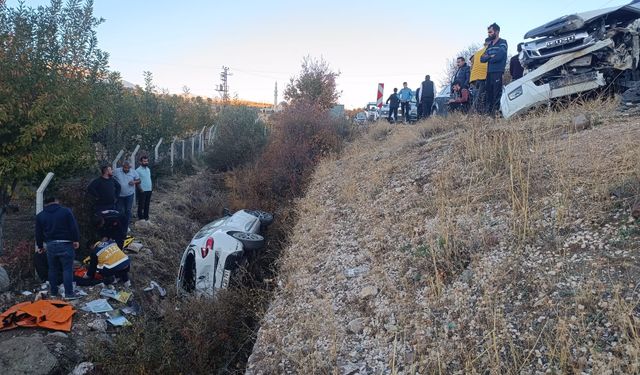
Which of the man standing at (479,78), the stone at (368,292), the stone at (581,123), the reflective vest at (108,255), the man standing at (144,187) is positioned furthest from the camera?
the man standing at (144,187)

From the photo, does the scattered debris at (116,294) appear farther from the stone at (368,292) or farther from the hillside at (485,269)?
the stone at (368,292)

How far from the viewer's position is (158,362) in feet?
15.1

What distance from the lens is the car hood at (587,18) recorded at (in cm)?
693

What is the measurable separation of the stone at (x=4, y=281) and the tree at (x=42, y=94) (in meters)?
1.33

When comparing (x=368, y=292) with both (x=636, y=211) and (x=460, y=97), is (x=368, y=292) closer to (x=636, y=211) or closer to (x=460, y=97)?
(x=636, y=211)

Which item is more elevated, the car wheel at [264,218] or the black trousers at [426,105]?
the black trousers at [426,105]

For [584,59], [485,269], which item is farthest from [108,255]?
[584,59]

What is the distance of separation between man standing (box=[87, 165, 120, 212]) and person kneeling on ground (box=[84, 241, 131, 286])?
108 cm

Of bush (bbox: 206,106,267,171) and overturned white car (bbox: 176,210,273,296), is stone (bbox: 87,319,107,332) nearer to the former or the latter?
overturned white car (bbox: 176,210,273,296)

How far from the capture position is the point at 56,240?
Result: 5.81m

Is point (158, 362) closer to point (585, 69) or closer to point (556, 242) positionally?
point (556, 242)

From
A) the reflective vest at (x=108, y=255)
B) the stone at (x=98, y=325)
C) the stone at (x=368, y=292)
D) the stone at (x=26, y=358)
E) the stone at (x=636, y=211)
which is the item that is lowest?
the stone at (x=98, y=325)

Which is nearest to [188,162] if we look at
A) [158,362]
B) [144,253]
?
[144,253]

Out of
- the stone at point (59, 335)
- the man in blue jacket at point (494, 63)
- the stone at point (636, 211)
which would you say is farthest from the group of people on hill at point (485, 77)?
the stone at point (59, 335)
